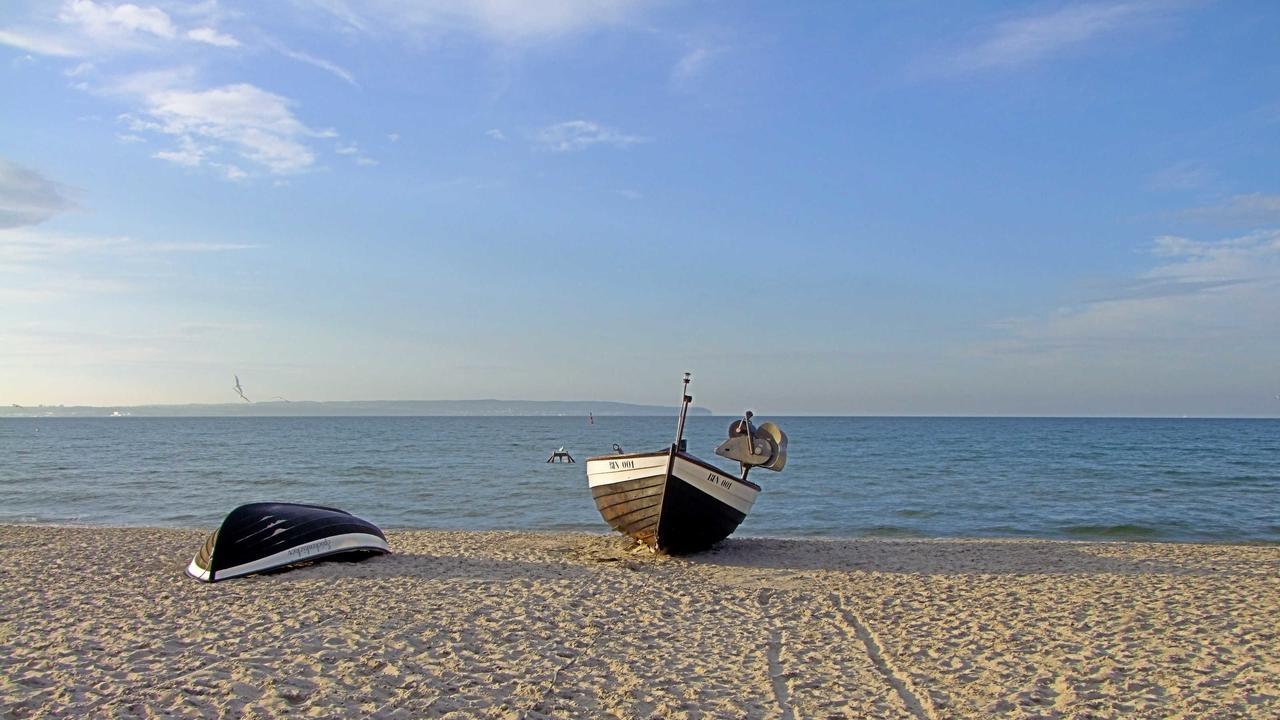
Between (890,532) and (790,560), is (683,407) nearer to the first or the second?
(790,560)

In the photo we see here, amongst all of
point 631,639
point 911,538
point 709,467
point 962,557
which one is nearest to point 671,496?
point 709,467

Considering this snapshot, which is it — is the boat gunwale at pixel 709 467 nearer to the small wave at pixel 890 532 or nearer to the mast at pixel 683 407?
the mast at pixel 683 407

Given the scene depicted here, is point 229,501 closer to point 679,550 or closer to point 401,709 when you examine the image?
point 679,550

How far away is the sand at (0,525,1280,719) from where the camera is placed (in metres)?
6.30

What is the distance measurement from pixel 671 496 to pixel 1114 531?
12197mm

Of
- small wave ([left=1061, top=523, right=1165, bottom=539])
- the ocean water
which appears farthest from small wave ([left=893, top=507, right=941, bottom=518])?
small wave ([left=1061, top=523, right=1165, bottom=539])

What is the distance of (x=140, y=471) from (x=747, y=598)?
34231 mm

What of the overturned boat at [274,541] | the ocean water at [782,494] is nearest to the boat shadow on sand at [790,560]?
the overturned boat at [274,541]

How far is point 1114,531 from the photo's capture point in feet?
62.8

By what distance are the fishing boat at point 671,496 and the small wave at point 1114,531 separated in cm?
958

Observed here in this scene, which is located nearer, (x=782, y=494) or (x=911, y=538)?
(x=911, y=538)

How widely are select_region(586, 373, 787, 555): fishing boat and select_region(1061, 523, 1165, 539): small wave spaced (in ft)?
31.4

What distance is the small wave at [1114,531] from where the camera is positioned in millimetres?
18562

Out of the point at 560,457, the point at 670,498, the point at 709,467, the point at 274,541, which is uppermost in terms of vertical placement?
the point at 709,467
